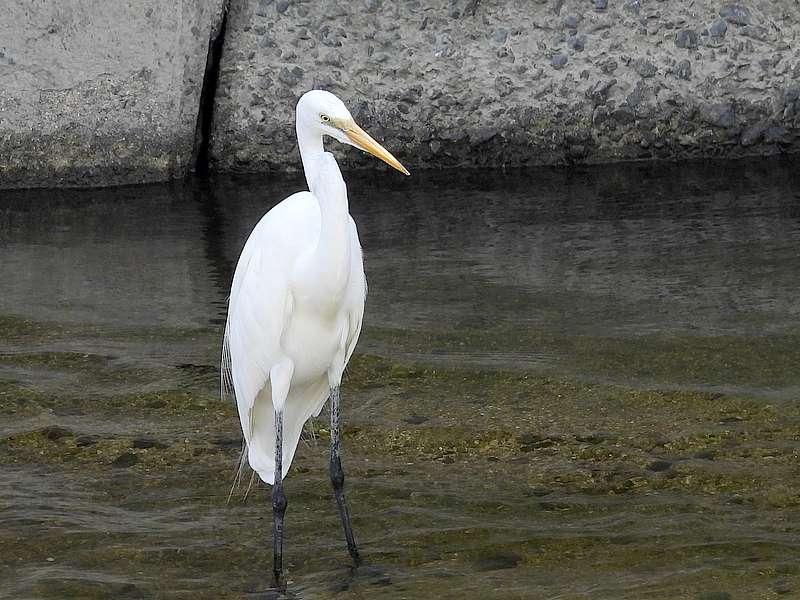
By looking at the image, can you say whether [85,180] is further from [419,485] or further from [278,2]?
[419,485]

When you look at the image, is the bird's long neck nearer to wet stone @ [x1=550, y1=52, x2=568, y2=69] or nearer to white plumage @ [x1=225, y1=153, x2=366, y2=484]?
white plumage @ [x1=225, y1=153, x2=366, y2=484]

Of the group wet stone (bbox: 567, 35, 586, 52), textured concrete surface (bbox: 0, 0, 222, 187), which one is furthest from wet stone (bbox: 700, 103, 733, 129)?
textured concrete surface (bbox: 0, 0, 222, 187)

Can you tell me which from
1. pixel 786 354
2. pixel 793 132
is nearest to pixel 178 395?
pixel 786 354

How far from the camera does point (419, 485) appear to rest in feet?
11.1

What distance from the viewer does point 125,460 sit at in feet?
11.9

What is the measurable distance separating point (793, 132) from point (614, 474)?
339cm

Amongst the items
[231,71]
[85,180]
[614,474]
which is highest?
[231,71]

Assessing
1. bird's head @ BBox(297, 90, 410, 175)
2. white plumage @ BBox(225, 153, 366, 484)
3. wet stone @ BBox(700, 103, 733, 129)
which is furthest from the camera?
wet stone @ BBox(700, 103, 733, 129)

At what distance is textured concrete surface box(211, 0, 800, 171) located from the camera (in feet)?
20.2

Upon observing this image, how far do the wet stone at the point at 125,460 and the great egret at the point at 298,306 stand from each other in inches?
18.3

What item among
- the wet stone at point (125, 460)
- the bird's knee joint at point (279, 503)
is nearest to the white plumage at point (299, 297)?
the bird's knee joint at point (279, 503)

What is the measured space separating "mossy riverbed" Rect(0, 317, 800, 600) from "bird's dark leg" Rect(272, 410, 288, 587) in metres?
0.04

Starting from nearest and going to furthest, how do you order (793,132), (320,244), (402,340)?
(320,244) → (402,340) → (793,132)

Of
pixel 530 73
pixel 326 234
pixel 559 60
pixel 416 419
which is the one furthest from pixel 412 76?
pixel 326 234
